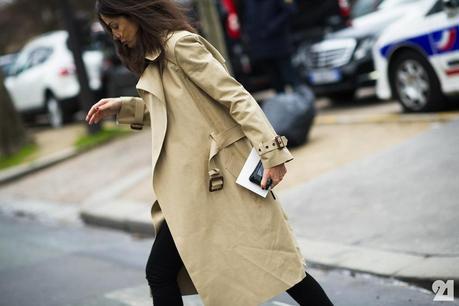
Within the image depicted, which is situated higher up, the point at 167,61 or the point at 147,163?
the point at 167,61

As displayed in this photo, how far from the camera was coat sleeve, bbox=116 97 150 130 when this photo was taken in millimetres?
3906

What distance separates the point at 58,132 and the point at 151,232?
358 inches

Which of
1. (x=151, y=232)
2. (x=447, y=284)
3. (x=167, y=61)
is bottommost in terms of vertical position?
(x=151, y=232)

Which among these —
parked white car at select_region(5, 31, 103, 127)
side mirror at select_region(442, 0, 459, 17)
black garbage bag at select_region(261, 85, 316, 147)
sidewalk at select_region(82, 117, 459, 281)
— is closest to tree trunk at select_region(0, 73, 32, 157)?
parked white car at select_region(5, 31, 103, 127)

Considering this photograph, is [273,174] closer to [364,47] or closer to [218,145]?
[218,145]

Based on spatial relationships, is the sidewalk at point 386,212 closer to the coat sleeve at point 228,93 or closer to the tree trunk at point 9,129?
the coat sleeve at point 228,93

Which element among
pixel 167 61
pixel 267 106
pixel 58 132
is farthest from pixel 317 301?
pixel 58 132

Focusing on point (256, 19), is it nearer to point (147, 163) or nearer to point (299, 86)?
point (299, 86)

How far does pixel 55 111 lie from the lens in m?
16.7

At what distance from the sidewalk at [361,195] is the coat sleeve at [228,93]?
1.83m

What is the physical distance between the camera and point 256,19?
1084 cm

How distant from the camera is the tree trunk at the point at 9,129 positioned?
14.2m

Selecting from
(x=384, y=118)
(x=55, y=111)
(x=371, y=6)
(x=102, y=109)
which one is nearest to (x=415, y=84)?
(x=384, y=118)

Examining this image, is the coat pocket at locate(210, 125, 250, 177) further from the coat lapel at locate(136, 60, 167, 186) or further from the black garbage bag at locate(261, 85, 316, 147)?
the black garbage bag at locate(261, 85, 316, 147)
